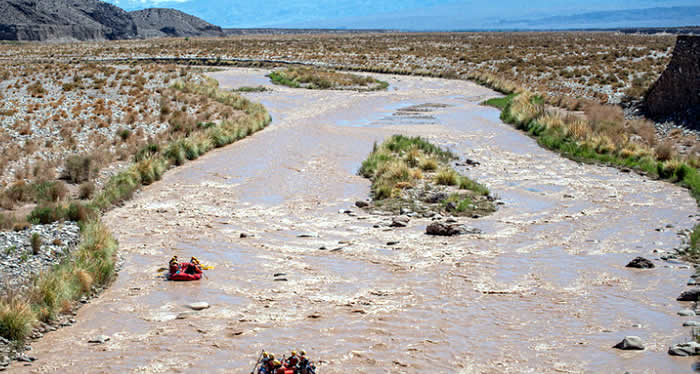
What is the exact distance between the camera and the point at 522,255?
1270 centimetres

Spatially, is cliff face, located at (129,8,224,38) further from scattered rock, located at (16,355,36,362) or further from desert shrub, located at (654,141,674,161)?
scattered rock, located at (16,355,36,362)

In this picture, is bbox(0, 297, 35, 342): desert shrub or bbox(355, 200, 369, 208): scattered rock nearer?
bbox(0, 297, 35, 342): desert shrub

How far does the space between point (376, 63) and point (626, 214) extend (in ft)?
170

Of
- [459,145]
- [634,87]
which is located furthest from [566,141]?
[634,87]

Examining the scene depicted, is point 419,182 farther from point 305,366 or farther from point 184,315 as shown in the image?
point 305,366

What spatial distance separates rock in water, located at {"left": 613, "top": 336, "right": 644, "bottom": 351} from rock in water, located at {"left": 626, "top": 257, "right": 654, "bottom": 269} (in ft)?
11.3

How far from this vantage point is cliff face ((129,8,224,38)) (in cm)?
16950

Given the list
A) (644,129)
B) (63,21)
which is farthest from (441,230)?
(63,21)

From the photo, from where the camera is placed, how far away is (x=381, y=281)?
37.5 feet

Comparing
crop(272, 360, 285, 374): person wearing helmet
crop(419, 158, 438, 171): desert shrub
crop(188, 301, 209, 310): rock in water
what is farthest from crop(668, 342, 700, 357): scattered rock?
crop(419, 158, 438, 171): desert shrub

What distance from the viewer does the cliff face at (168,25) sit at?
16950cm

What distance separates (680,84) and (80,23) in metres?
136

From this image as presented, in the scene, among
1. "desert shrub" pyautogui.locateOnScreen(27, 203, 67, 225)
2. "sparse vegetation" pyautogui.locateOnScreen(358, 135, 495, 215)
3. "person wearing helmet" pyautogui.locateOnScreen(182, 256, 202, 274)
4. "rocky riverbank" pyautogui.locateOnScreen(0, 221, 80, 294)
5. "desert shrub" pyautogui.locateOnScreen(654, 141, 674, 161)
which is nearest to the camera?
"rocky riverbank" pyautogui.locateOnScreen(0, 221, 80, 294)

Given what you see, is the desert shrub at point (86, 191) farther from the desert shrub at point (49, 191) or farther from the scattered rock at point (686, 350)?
the scattered rock at point (686, 350)
